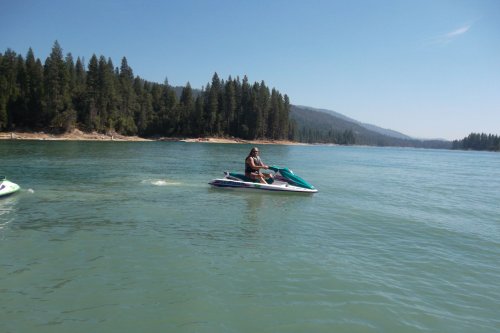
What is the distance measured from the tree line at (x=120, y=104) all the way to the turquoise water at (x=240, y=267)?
82.1 metres

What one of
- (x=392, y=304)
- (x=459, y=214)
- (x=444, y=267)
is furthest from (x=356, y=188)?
(x=392, y=304)

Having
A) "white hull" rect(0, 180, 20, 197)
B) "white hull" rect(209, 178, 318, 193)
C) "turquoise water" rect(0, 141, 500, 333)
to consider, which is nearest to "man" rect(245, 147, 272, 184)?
"white hull" rect(209, 178, 318, 193)

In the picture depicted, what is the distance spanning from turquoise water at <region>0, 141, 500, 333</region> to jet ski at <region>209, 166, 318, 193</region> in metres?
3.32

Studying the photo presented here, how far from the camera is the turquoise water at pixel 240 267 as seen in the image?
6.33m

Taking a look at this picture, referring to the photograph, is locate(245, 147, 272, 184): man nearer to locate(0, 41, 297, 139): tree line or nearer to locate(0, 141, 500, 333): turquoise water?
locate(0, 141, 500, 333): turquoise water

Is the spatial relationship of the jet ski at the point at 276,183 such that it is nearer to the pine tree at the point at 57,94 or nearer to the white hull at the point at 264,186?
the white hull at the point at 264,186

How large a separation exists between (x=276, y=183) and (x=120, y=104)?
94.6 m

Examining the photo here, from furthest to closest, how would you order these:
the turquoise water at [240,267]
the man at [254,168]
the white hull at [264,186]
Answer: the man at [254,168] → the white hull at [264,186] → the turquoise water at [240,267]

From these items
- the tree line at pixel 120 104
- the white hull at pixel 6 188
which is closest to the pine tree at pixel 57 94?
the tree line at pixel 120 104

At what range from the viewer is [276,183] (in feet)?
70.0

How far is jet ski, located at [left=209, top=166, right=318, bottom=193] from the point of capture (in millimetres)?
19888

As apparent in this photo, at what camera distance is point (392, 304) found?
7016 millimetres

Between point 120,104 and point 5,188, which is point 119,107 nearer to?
point 120,104

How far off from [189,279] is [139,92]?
401ft
